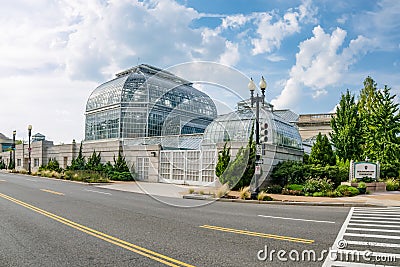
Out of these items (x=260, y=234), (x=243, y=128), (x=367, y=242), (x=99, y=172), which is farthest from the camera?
(x=99, y=172)

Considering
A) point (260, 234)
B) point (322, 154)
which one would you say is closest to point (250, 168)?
point (322, 154)

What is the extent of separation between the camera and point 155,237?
8297 millimetres

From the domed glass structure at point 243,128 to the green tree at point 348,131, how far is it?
706cm

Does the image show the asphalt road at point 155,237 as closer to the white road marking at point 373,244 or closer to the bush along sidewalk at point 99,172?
the white road marking at point 373,244

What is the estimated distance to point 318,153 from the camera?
107 feet

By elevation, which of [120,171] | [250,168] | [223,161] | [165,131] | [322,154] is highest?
[165,131]

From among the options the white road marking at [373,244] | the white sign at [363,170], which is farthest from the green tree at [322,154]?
the white road marking at [373,244]

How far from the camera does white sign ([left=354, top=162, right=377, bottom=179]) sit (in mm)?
25344

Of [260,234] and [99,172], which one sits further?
[99,172]

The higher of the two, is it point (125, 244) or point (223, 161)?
point (223, 161)

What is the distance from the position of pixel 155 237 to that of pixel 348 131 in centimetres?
3183

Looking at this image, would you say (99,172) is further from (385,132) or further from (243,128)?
(385,132)

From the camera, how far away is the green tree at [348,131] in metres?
35.3

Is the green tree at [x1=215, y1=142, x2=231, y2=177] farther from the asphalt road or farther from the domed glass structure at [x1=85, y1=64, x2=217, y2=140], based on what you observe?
the domed glass structure at [x1=85, y1=64, x2=217, y2=140]
